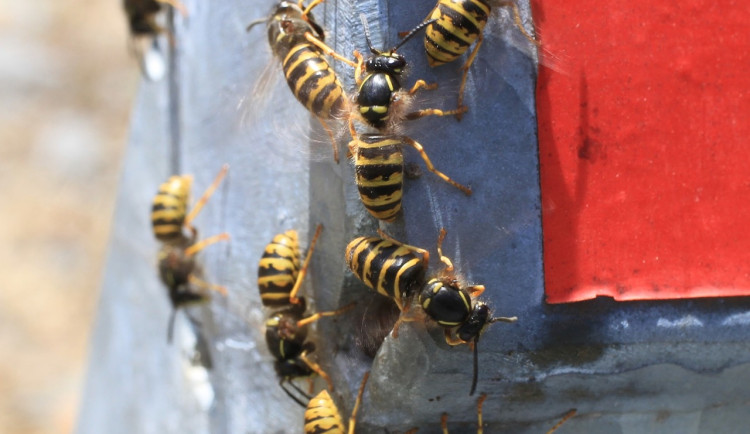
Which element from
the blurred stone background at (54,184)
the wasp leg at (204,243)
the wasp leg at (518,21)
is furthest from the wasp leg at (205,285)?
the blurred stone background at (54,184)

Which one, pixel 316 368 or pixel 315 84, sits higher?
pixel 315 84

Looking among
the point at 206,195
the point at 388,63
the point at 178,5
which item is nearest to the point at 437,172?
the point at 388,63

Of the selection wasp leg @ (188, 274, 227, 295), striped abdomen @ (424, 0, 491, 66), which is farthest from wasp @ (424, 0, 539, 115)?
wasp leg @ (188, 274, 227, 295)

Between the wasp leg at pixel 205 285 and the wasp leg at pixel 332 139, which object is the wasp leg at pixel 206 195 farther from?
the wasp leg at pixel 332 139

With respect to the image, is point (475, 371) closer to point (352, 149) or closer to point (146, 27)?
point (352, 149)

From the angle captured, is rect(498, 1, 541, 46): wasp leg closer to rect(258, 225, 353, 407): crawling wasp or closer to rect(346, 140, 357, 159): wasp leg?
rect(346, 140, 357, 159): wasp leg

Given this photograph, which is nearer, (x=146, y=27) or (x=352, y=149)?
(x=352, y=149)

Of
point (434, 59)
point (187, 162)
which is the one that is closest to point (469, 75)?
point (434, 59)
